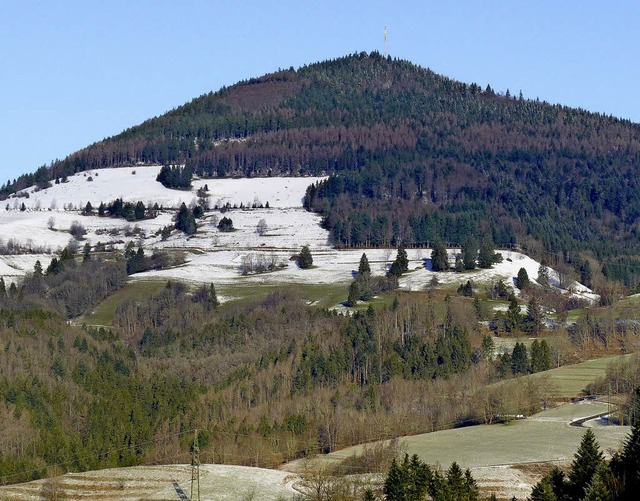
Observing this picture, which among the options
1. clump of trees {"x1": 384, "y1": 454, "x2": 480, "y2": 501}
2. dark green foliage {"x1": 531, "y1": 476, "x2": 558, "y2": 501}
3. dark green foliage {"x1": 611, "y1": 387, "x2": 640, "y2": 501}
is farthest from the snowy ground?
dark green foliage {"x1": 611, "y1": 387, "x2": 640, "y2": 501}

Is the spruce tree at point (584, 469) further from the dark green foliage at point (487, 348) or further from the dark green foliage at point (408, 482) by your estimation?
the dark green foliage at point (487, 348)

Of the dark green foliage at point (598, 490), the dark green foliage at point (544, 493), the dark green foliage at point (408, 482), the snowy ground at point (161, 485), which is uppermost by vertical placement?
the dark green foliage at point (598, 490)

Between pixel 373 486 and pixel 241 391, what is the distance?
5977 centimetres

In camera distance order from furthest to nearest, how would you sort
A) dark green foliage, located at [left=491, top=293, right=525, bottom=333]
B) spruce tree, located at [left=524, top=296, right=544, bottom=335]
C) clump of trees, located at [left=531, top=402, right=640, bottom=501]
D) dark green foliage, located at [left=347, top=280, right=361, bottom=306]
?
1. dark green foliage, located at [left=347, top=280, right=361, bottom=306]
2. spruce tree, located at [left=524, top=296, right=544, bottom=335]
3. dark green foliage, located at [left=491, top=293, right=525, bottom=333]
4. clump of trees, located at [left=531, top=402, right=640, bottom=501]

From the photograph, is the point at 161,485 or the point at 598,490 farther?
the point at 161,485

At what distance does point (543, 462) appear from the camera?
105 meters

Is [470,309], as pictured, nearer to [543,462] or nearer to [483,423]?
[483,423]

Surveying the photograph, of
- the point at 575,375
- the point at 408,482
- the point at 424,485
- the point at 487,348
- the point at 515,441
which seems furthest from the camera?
the point at 487,348

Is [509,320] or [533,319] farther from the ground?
[509,320]

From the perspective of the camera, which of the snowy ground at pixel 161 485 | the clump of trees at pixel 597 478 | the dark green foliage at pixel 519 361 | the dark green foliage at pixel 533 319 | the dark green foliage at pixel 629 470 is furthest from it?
the dark green foliage at pixel 533 319

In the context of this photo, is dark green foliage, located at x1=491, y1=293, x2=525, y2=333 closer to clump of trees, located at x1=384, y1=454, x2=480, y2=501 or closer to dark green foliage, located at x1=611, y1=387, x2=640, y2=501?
clump of trees, located at x1=384, y1=454, x2=480, y2=501

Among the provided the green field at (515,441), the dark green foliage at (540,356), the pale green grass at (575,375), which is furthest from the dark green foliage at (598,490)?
the dark green foliage at (540,356)

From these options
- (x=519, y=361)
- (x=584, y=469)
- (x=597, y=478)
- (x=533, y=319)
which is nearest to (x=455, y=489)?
(x=584, y=469)

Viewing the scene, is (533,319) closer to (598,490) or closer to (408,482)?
(408,482)
